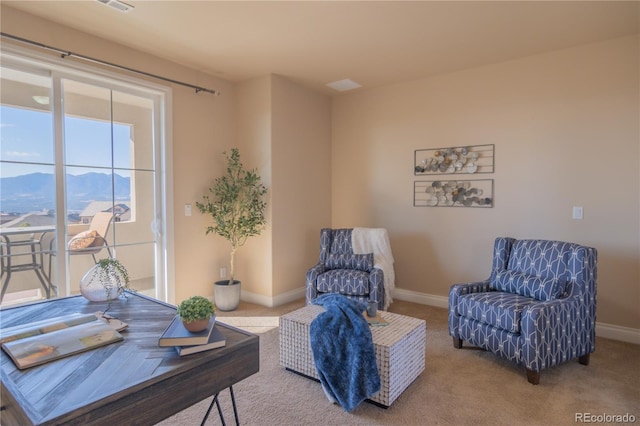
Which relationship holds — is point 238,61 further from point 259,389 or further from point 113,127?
point 259,389

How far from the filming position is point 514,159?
364 centimetres

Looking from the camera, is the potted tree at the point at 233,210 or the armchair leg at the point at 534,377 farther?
the potted tree at the point at 233,210

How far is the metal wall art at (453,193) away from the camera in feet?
12.5

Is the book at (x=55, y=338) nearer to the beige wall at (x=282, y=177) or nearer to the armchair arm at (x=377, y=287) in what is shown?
the armchair arm at (x=377, y=287)

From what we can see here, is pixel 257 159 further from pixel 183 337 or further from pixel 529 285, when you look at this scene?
pixel 183 337

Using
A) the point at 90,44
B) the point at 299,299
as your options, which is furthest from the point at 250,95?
the point at 299,299

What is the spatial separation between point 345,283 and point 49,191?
2.69m

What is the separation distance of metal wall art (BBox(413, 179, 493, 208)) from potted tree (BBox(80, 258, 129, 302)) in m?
3.28

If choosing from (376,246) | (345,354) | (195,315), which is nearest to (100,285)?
(195,315)

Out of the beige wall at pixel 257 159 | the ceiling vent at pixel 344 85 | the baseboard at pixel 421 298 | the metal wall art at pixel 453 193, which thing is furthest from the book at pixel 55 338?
the ceiling vent at pixel 344 85

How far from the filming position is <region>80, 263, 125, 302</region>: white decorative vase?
1.82 metres

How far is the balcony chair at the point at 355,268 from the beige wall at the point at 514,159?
564 millimetres

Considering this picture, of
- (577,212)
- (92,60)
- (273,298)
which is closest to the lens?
(92,60)

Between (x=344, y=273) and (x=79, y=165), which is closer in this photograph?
(x=79, y=165)
